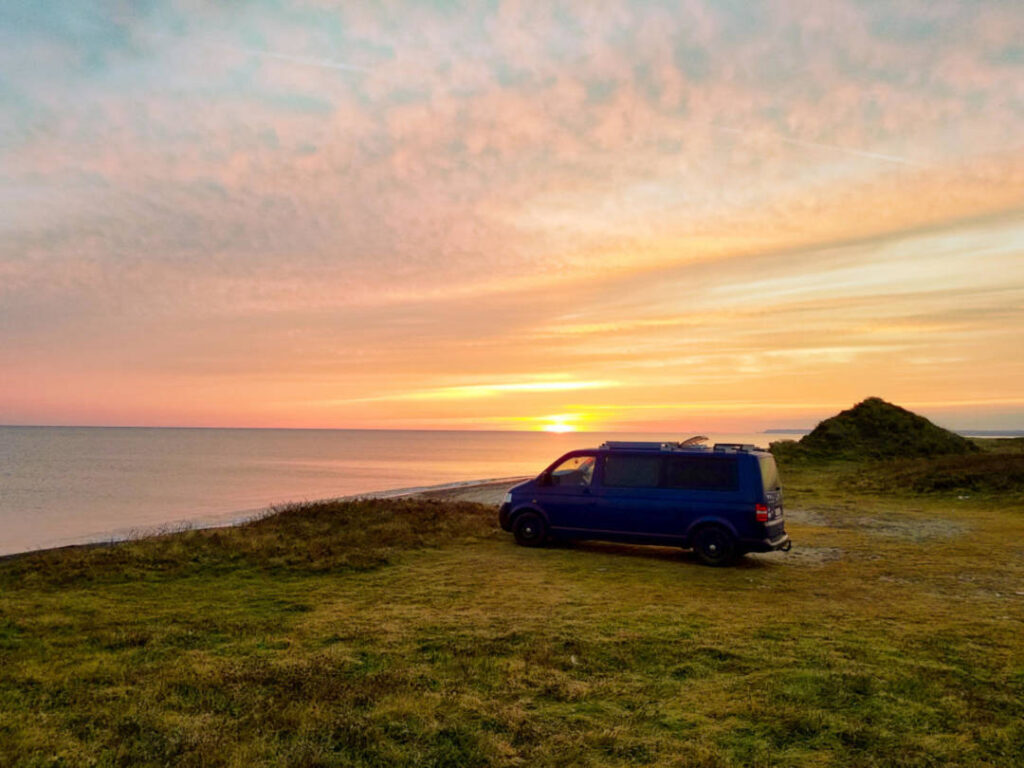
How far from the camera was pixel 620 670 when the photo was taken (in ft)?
24.5

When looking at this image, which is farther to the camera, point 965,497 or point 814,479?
point 814,479

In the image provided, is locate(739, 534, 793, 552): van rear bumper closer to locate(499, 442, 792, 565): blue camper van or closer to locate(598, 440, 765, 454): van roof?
locate(499, 442, 792, 565): blue camper van

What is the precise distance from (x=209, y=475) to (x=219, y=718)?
225 ft

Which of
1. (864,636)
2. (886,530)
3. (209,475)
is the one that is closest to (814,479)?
(886,530)

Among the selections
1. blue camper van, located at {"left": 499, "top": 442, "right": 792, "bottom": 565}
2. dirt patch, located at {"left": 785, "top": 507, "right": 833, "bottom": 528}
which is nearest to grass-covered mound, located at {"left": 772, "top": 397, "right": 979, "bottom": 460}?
dirt patch, located at {"left": 785, "top": 507, "right": 833, "bottom": 528}

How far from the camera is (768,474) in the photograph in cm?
1448

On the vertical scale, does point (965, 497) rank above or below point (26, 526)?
above

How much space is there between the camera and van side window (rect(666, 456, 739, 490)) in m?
14.4

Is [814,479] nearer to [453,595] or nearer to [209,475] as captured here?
[453,595]

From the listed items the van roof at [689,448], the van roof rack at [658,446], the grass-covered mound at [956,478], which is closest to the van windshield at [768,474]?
the van roof at [689,448]

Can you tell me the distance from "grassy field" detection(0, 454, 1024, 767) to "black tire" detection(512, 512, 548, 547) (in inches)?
45.7

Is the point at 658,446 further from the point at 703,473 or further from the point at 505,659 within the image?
the point at 505,659

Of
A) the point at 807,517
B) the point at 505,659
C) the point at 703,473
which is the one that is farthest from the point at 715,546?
the point at 807,517

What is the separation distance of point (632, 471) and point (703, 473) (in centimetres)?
159
